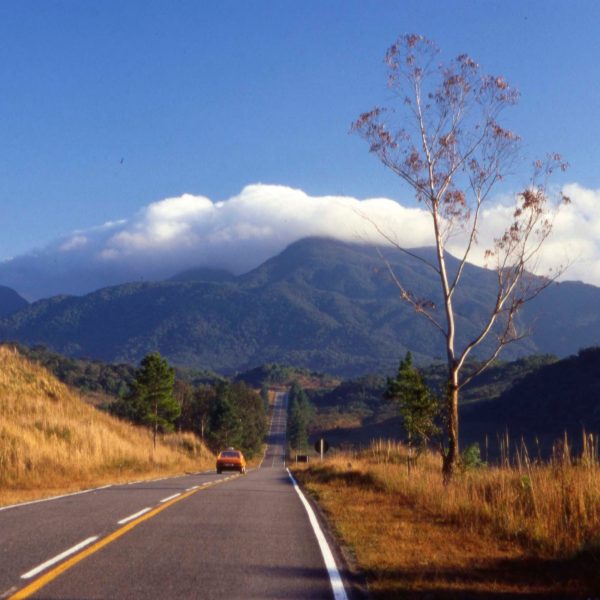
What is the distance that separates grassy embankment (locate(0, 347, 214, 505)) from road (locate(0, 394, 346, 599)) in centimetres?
453

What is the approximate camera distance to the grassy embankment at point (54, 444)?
88.7 feet

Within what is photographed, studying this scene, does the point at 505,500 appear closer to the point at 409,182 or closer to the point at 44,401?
the point at 409,182

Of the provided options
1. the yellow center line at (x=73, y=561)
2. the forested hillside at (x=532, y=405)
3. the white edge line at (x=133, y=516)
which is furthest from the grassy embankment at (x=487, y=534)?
the forested hillside at (x=532, y=405)

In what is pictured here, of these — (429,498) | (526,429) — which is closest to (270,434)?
(526,429)

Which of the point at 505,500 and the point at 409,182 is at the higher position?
the point at 409,182

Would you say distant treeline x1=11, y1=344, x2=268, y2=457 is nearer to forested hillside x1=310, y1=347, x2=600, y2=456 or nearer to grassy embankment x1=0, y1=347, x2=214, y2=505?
forested hillside x1=310, y1=347, x2=600, y2=456

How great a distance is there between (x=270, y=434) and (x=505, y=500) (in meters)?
155

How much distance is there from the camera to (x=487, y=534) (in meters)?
13.1

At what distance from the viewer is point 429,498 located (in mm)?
17609

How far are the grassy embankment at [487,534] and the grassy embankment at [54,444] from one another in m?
8.77

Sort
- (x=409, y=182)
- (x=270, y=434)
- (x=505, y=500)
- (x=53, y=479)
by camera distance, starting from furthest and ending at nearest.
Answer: (x=270, y=434)
(x=53, y=479)
(x=409, y=182)
(x=505, y=500)

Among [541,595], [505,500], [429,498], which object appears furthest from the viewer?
[429,498]

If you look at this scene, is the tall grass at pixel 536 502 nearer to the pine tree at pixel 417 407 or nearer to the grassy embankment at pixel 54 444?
the pine tree at pixel 417 407

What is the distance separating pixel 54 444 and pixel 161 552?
2263 cm
